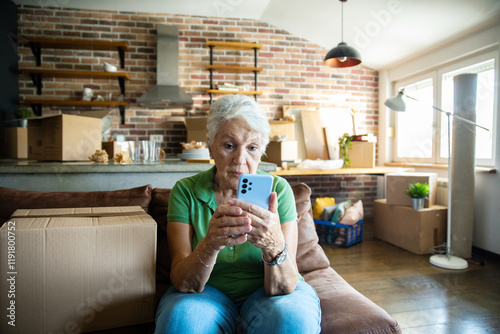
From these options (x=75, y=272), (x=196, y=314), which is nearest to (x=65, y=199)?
(x=75, y=272)

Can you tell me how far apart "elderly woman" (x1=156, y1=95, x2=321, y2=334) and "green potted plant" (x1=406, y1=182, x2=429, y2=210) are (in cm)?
234

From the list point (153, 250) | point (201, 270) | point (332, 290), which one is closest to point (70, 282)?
point (153, 250)

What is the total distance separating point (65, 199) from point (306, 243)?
3.42ft

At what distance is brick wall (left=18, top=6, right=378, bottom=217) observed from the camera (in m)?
3.75

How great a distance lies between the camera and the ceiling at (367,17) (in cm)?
283

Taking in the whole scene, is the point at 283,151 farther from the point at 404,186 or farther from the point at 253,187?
the point at 253,187

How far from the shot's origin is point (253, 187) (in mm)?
853

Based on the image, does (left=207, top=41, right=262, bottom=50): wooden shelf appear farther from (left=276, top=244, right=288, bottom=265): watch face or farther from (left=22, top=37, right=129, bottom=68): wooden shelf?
(left=276, top=244, right=288, bottom=265): watch face

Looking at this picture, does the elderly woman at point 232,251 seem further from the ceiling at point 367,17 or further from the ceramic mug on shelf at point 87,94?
the ceramic mug on shelf at point 87,94

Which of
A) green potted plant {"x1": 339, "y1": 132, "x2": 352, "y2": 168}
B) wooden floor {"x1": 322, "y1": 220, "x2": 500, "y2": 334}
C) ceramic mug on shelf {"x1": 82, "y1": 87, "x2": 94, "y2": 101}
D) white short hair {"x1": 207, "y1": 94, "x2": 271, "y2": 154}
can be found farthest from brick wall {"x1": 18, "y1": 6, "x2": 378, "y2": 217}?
white short hair {"x1": 207, "y1": 94, "x2": 271, "y2": 154}

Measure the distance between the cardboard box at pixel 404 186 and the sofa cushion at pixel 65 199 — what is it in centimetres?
269

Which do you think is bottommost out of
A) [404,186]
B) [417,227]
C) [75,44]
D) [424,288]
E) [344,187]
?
[424,288]

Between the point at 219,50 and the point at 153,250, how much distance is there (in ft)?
11.8

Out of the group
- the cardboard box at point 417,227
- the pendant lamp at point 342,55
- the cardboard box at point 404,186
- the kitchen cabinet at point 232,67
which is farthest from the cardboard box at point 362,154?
the kitchen cabinet at point 232,67
